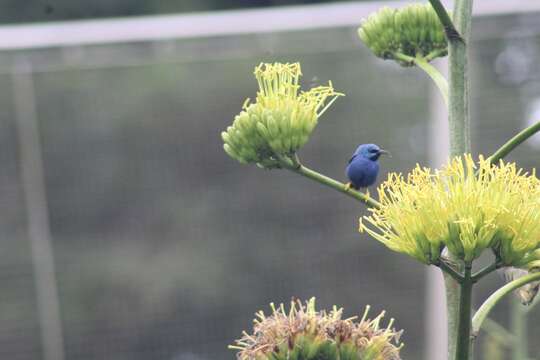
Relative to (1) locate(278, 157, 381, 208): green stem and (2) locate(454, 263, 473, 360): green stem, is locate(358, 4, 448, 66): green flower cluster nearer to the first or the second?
(1) locate(278, 157, 381, 208): green stem

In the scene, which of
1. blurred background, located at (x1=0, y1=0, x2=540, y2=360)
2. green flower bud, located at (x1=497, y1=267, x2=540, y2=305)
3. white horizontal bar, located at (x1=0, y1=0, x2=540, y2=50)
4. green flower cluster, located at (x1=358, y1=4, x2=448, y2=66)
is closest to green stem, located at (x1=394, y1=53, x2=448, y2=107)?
green flower cluster, located at (x1=358, y1=4, x2=448, y2=66)

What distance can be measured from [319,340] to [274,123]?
1.05 feet

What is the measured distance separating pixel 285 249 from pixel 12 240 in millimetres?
1059

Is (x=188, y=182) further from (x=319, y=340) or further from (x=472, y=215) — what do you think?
(x=472, y=215)

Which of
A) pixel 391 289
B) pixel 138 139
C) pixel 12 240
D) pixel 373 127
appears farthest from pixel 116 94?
pixel 391 289

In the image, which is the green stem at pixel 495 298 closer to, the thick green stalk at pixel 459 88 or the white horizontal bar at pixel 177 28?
the thick green stalk at pixel 459 88

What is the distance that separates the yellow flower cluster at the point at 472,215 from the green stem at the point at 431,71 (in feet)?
0.67

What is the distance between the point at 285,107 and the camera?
5.72ft

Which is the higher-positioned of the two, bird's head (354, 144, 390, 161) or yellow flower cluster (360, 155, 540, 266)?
bird's head (354, 144, 390, 161)

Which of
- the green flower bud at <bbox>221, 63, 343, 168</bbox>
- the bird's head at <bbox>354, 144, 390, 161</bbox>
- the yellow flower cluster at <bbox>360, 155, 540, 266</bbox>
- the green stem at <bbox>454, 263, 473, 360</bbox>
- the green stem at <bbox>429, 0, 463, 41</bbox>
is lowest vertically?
the green stem at <bbox>454, 263, 473, 360</bbox>

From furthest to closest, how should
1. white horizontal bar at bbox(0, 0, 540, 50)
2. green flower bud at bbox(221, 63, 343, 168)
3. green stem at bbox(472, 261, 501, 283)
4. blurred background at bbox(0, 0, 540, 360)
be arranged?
white horizontal bar at bbox(0, 0, 540, 50), blurred background at bbox(0, 0, 540, 360), green flower bud at bbox(221, 63, 343, 168), green stem at bbox(472, 261, 501, 283)

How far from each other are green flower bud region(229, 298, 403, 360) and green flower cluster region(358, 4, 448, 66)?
0.50 metres

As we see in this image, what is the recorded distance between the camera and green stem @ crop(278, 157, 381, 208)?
1.55 m

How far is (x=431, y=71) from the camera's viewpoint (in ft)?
5.70
